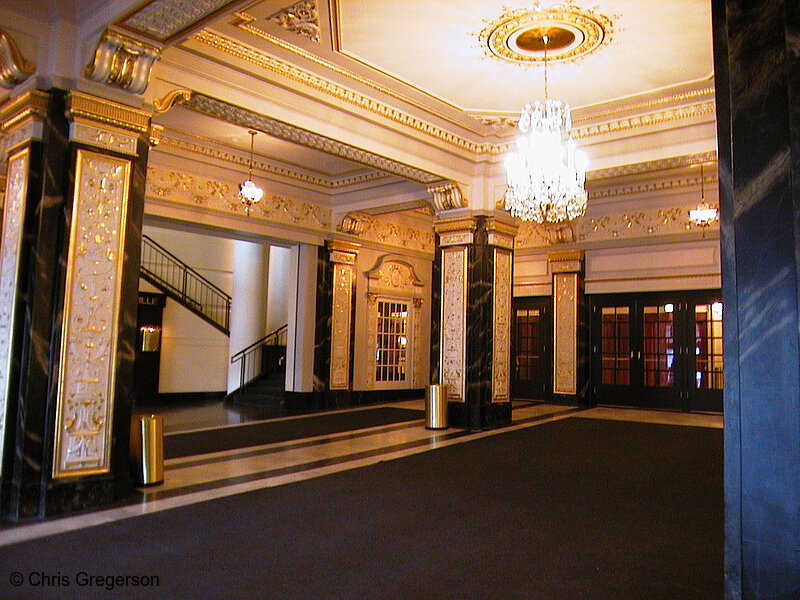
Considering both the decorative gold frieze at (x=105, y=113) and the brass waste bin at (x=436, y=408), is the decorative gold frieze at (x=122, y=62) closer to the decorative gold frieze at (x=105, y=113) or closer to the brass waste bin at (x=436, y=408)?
the decorative gold frieze at (x=105, y=113)

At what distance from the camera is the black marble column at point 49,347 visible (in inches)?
168

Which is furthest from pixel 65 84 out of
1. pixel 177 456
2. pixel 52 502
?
pixel 177 456

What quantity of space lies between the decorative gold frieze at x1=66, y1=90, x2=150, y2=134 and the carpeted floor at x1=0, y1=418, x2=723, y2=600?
9.54 feet

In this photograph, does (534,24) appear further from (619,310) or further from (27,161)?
(619,310)

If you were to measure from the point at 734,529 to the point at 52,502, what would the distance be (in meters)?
4.28

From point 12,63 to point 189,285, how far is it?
10.5m

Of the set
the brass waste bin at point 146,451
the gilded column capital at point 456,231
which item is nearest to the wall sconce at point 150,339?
the gilded column capital at point 456,231

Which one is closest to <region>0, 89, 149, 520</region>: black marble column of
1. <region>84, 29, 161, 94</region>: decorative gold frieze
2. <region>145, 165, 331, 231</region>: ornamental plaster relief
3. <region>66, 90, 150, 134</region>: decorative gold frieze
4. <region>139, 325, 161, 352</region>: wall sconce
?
→ <region>66, 90, 150, 134</region>: decorative gold frieze

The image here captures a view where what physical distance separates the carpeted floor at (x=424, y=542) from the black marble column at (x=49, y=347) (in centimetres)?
59

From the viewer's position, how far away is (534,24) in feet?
17.1

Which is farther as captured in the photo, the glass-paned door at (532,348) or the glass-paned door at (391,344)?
the glass-paned door at (532,348)

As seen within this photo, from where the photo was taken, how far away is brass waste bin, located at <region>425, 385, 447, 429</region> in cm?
856

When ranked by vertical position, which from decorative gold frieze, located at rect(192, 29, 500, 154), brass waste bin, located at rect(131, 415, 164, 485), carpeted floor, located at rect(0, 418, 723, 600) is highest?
decorative gold frieze, located at rect(192, 29, 500, 154)

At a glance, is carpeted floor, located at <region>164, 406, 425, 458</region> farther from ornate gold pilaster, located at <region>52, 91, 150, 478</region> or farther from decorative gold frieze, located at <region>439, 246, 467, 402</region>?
ornate gold pilaster, located at <region>52, 91, 150, 478</region>
